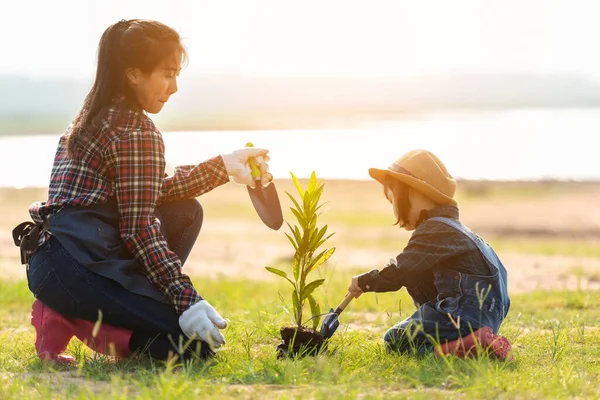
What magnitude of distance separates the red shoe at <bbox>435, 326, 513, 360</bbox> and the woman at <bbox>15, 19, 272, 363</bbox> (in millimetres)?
1117

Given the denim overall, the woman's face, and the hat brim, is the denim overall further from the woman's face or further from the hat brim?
the woman's face

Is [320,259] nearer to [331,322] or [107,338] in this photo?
[331,322]

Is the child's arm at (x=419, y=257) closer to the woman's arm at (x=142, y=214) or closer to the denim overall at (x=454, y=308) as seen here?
the denim overall at (x=454, y=308)

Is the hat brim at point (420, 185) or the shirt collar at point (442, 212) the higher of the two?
the hat brim at point (420, 185)

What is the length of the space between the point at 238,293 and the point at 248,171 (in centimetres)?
315

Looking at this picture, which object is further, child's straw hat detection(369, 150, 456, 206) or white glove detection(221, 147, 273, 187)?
white glove detection(221, 147, 273, 187)

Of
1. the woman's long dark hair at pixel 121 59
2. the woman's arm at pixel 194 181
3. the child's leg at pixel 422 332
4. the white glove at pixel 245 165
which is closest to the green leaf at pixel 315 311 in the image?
the child's leg at pixel 422 332

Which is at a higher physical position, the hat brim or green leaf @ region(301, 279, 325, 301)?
the hat brim

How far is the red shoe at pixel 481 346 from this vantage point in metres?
4.22

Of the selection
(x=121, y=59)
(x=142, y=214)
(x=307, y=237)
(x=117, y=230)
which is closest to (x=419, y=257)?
(x=307, y=237)

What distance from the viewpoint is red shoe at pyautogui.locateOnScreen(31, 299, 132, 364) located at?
14.2 feet

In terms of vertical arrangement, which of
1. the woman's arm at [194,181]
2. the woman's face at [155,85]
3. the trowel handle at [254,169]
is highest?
the woman's face at [155,85]

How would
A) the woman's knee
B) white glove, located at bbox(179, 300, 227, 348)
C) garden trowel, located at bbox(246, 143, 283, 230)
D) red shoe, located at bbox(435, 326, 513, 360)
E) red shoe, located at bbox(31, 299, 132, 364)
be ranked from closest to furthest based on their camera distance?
1. white glove, located at bbox(179, 300, 227, 348)
2. red shoe, located at bbox(435, 326, 513, 360)
3. red shoe, located at bbox(31, 299, 132, 364)
4. garden trowel, located at bbox(246, 143, 283, 230)
5. the woman's knee

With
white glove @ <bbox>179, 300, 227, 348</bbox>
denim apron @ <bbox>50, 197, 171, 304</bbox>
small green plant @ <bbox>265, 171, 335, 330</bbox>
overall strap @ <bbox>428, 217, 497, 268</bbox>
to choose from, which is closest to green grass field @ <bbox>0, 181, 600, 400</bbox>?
white glove @ <bbox>179, 300, 227, 348</bbox>
